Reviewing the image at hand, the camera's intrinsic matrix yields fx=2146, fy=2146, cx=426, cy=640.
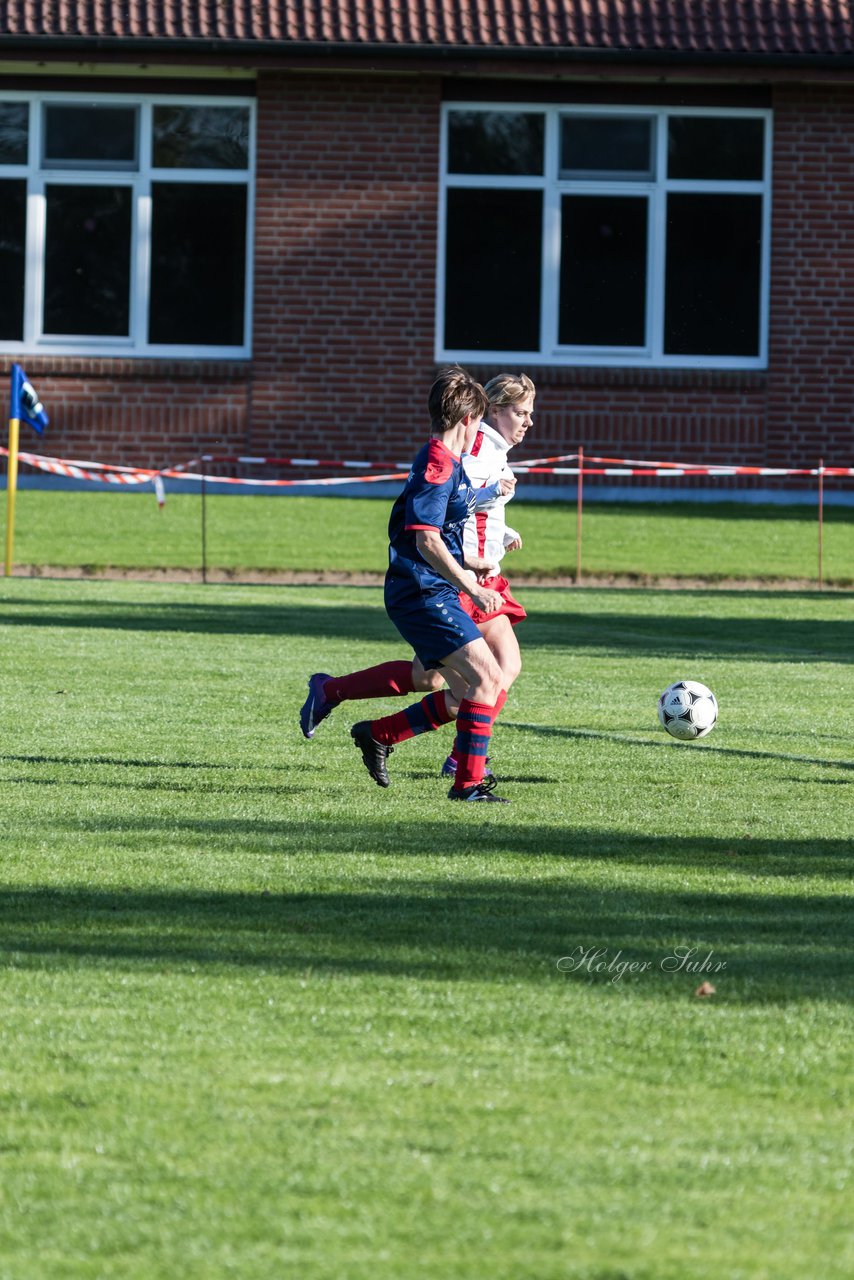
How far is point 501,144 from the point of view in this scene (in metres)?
24.7

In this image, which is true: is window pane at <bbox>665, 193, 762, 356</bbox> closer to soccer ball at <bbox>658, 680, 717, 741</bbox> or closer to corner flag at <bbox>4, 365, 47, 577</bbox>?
corner flag at <bbox>4, 365, 47, 577</bbox>

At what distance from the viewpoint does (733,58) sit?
23.8m

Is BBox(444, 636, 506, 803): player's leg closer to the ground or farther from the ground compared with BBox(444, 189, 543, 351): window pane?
closer to the ground

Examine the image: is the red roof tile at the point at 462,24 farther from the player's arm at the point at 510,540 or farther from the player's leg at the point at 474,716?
the player's leg at the point at 474,716

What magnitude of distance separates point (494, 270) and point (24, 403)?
6110 mm

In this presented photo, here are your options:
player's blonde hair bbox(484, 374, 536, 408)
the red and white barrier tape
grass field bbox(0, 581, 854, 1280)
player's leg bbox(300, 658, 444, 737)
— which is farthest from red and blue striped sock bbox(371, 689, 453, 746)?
the red and white barrier tape

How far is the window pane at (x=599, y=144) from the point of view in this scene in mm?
24750

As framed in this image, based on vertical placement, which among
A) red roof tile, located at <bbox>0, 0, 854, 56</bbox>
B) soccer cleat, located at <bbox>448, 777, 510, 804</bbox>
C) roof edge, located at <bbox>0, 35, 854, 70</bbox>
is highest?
red roof tile, located at <bbox>0, 0, 854, 56</bbox>

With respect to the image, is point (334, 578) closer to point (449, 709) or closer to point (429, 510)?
point (449, 709)

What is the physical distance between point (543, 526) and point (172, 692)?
11485 millimetres

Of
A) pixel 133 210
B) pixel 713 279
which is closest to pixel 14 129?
pixel 133 210

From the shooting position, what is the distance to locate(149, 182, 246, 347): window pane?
81.8 ft

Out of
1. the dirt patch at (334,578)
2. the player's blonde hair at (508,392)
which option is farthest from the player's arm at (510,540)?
the dirt patch at (334,578)

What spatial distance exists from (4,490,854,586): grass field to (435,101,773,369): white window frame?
180cm
